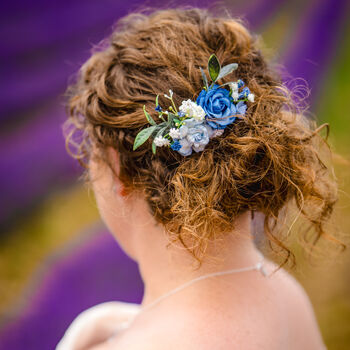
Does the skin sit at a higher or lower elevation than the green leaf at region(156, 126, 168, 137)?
lower

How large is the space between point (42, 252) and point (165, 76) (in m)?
1.78

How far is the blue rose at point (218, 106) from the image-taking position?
0.84 m

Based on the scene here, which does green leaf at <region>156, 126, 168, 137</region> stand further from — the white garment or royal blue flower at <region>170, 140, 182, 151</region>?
the white garment

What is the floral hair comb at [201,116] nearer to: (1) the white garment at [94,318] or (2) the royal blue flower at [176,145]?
(2) the royal blue flower at [176,145]

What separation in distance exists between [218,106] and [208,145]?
3.7 inches

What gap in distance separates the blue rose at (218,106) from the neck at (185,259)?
9.8 inches

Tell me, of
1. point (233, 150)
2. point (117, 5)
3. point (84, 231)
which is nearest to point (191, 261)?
point (233, 150)

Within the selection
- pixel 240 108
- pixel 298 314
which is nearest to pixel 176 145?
pixel 240 108

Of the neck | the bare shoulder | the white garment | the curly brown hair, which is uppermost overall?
the curly brown hair

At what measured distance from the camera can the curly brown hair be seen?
2.74 ft

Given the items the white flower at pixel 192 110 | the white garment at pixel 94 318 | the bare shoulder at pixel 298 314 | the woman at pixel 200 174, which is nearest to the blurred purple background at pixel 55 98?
the white garment at pixel 94 318

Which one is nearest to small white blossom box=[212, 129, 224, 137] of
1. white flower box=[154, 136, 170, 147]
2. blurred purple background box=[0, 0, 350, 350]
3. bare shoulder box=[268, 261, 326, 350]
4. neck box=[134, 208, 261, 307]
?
white flower box=[154, 136, 170, 147]

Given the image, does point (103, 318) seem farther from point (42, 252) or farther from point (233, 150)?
point (42, 252)

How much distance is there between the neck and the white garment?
0.32 meters
